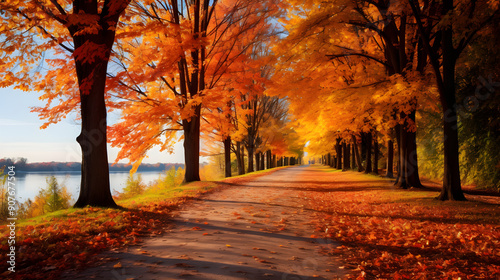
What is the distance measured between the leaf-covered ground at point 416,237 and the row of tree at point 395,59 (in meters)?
1.72

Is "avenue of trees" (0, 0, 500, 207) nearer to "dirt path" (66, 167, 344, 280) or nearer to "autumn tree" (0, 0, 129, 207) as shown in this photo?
"autumn tree" (0, 0, 129, 207)

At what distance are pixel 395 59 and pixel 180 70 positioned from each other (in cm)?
983

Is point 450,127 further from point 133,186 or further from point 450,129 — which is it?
point 133,186

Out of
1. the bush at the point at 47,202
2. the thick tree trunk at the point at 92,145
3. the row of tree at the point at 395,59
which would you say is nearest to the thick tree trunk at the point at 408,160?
the row of tree at the point at 395,59

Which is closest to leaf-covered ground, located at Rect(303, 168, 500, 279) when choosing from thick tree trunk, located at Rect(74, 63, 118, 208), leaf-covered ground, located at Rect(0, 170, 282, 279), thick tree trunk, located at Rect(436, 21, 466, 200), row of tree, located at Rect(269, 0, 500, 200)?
thick tree trunk, located at Rect(436, 21, 466, 200)

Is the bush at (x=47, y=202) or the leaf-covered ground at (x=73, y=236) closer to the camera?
the leaf-covered ground at (x=73, y=236)

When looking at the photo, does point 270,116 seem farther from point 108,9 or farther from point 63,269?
point 63,269

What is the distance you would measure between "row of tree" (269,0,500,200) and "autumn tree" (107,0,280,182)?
2.80 metres

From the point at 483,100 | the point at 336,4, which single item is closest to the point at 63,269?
the point at 336,4

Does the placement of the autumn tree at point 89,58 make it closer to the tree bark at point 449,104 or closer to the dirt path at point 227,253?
the dirt path at point 227,253

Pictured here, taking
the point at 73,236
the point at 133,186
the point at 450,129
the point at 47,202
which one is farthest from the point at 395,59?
the point at 133,186

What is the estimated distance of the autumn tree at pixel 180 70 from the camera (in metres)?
13.2

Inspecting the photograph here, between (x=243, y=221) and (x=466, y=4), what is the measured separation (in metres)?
8.77

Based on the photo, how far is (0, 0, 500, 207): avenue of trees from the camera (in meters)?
7.86
